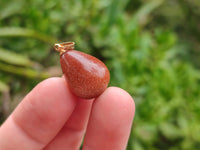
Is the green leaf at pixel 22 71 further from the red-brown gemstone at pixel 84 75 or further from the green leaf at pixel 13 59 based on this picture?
the red-brown gemstone at pixel 84 75

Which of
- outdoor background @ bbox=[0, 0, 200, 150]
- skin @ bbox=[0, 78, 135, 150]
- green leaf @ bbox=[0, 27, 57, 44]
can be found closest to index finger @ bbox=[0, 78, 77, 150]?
skin @ bbox=[0, 78, 135, 150]

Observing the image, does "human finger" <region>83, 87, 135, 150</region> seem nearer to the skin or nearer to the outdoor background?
the skin

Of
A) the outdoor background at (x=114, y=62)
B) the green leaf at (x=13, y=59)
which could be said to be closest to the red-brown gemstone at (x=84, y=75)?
the outdoor background at (x=114, y=62)

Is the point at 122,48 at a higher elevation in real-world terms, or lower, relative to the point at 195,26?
higher

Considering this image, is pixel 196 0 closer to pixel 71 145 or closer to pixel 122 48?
pixel 122 48

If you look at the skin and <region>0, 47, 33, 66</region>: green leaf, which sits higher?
the skin

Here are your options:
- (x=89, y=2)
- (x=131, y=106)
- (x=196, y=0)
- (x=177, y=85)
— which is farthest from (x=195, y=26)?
(x=131, y=106)
